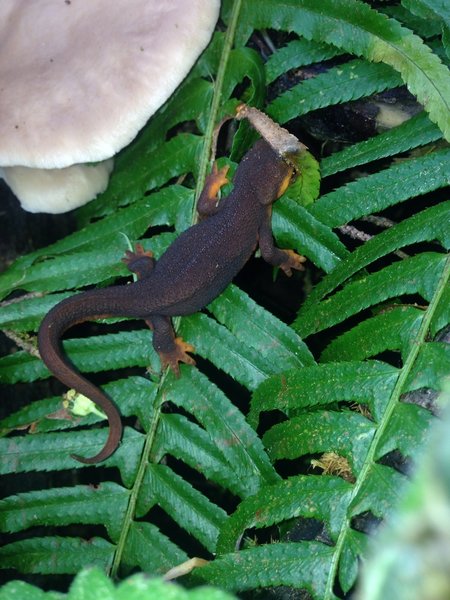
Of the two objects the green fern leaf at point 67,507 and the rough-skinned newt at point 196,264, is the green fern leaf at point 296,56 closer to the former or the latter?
the rough-skinned newt at point 196,264

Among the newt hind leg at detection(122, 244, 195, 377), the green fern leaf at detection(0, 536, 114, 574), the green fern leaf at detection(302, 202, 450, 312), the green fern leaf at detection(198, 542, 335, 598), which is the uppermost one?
the newt hind leg at detection(122, 244, 195, 377)

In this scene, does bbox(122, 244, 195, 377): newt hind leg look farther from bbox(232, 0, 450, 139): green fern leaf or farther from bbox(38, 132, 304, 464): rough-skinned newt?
bbox(232, 0, 450, 139): green fern leaf

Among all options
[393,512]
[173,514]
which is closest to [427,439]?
[393,512]

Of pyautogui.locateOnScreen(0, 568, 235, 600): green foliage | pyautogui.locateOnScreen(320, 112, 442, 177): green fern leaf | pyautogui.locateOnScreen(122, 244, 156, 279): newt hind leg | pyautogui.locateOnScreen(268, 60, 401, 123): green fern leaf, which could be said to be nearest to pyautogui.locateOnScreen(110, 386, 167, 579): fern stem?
pyautogui.locateOnScreen(122, 244, 156, 279): newt hind leg

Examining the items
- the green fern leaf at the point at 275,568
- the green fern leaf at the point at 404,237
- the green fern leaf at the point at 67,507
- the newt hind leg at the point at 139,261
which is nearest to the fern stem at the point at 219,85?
the newt hind leg at the point at 139,261

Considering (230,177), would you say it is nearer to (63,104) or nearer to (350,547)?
(63,104)

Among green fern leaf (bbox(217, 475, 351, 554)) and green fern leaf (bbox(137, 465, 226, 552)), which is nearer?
green fern leaf (bbox(217, 475, 351, 554))

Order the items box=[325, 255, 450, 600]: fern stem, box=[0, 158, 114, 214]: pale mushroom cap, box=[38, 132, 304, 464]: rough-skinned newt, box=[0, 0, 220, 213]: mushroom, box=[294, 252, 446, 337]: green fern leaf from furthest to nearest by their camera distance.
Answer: box=[0, 158, 114, 214]: pale mushroom cap
box=[38, 132, 304, 464]: rough-skinned newt
box=[0, 0, 220, 213]: mushroom
box=[294, 252, 446, 337]: green fern leaf
box=[325, 255, 450, 600]: fern stem

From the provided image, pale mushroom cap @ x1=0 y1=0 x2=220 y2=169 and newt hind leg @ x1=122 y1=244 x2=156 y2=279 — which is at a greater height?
pale mushroom cap @ x1=0 y1=0 x2=220 y2=169
